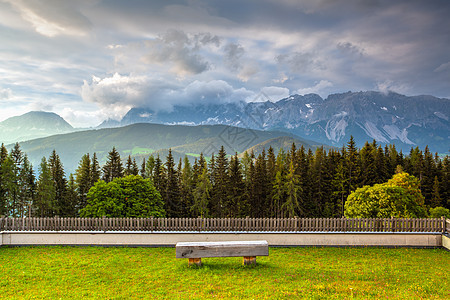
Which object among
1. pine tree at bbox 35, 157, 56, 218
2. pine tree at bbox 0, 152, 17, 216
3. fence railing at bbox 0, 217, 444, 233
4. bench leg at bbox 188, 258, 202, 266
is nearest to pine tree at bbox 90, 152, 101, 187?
pine tree at bbox 35, 157, 56, 218

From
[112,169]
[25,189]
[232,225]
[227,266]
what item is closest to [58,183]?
[25,189]

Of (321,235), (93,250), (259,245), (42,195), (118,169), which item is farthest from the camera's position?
(118,169)

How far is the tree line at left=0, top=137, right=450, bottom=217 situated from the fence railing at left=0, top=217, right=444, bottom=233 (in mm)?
38657

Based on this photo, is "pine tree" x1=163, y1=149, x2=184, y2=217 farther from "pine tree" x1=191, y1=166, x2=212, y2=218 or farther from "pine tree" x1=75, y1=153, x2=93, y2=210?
"pine tree" x1=75, y1=153, x2=93, y2=210

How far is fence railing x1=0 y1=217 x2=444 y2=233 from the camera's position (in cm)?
1892

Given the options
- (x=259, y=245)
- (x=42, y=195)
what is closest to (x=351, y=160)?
(x=259, y=245)

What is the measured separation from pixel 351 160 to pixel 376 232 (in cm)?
4781

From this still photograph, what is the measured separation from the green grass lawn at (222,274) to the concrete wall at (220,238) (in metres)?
0.82

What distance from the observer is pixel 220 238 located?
18406 millimetres

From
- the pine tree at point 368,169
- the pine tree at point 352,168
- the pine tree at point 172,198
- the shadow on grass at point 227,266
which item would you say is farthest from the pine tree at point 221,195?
the shadow on grass at point 227,266

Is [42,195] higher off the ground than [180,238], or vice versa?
[180,238]

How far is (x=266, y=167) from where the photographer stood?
6844 centimetres

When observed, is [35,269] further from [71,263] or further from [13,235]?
[13,235]

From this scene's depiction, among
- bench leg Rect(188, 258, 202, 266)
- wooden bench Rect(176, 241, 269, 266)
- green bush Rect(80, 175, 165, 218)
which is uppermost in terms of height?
wooden bench Rect(176, 241, 269, 266)
